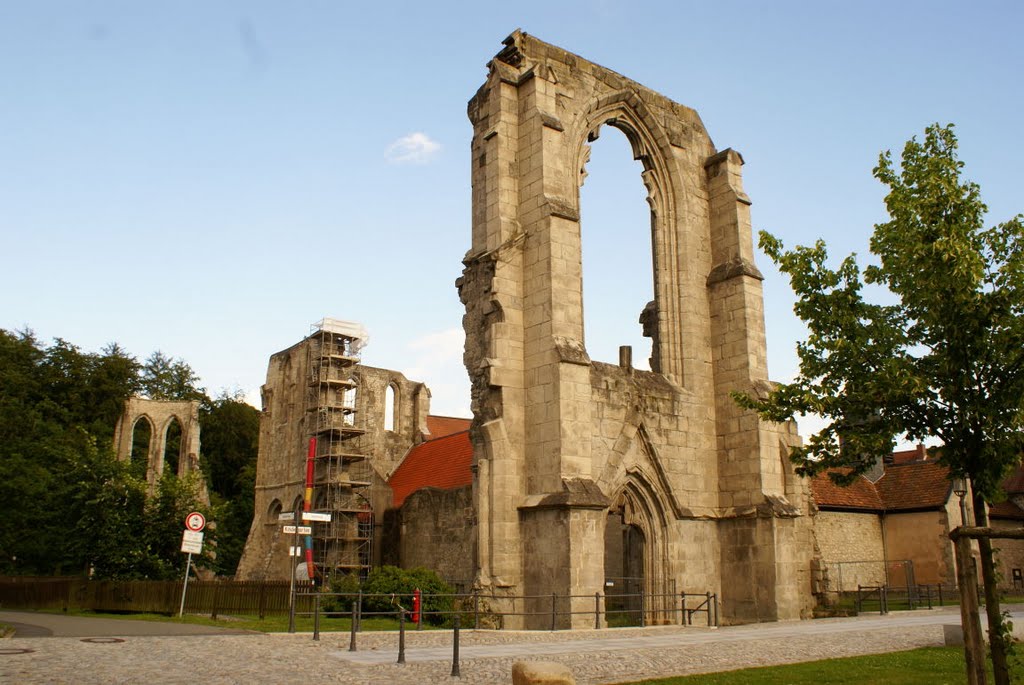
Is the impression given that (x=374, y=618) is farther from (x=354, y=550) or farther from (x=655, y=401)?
(x=354, y=550)

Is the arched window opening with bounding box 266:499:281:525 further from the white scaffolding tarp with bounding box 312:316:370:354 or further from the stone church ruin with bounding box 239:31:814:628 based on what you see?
the stone church ruin with bounding box 239:31:814:628

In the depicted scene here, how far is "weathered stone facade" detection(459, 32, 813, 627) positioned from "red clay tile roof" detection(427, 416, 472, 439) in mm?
25124

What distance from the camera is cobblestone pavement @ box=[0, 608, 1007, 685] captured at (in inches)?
383

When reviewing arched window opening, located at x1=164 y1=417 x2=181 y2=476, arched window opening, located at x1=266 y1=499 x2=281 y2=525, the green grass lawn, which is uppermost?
arched window opening, located at x1=164 y1=417 x2=181 y2=476

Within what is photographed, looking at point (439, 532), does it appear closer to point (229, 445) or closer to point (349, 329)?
point (349, 329)

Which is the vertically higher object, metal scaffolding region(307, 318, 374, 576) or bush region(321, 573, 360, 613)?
metal scaffolding region(307, 318, 374, 576)

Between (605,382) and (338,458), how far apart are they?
19583 mm

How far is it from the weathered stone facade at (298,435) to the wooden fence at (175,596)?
12600mm

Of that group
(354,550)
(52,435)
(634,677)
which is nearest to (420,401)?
(354,550)

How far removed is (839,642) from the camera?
1412 centimetres

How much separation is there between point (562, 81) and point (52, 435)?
32.9 metres

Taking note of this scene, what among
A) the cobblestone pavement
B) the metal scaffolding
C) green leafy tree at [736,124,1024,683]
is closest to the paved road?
the cobblestone pavement

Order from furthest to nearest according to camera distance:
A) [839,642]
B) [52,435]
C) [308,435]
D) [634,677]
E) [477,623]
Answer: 1. [52,435]
2. [308,435]
3. [477,623]
4. [839,642]
5. [634,677]

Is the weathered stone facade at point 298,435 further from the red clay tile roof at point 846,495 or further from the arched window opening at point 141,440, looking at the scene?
the red clay tile roof at point 846,495
